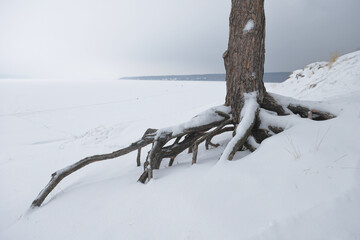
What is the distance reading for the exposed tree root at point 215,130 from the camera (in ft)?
7.93

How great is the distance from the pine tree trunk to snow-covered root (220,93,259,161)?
0.36ft

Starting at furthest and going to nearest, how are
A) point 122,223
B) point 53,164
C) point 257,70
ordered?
point 53,164, point 257,70, point 122,223

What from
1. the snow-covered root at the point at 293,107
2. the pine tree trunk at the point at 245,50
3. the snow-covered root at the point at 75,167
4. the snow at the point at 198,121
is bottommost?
the snow-covered root at the point at 75,167

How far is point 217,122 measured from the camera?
9.23 ft

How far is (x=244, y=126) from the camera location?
7.60ft

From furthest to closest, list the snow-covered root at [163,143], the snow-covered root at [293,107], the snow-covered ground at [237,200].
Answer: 1. the snow-covered root at [293,107]
2. the snow-covered root at [163,143]
3. the snow-covered ground at [237,200]

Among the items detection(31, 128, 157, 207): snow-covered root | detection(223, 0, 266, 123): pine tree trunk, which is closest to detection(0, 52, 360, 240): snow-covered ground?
detection(31, 128, 157, 207): snow-covered root

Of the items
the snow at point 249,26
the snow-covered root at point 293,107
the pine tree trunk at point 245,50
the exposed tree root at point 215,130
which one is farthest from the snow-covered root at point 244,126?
the snow at point 249,26

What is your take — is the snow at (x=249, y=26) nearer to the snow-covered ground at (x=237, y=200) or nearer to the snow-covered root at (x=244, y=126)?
the snow-covered root at (x=244, y=126)

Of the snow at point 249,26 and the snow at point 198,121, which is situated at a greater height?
the snow at point 249,26

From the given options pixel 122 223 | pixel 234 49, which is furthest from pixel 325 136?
pixel 122 223

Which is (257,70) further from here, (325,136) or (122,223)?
(122,223)

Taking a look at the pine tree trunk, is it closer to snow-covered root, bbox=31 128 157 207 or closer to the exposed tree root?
the exposed tree root

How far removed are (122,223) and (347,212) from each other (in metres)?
1.81
